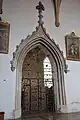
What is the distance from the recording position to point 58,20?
9.78 metres

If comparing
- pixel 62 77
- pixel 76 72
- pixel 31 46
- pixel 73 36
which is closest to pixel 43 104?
pixel 62 77

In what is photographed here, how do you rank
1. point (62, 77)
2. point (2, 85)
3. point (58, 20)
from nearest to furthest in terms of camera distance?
point (2, 85) → point (62, 77) → point (58, 20)

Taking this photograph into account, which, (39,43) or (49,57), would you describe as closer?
(39,43)

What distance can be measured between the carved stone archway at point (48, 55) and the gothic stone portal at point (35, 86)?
0.44m

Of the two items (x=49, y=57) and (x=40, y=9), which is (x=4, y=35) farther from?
(x=49, y=57)

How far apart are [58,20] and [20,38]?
2.46m

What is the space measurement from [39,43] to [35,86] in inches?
87.3

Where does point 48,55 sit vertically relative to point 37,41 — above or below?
below

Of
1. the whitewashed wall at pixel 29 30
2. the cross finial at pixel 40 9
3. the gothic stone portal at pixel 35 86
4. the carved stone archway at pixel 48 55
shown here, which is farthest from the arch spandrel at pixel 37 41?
the gothic stone portal at pixel 35 86

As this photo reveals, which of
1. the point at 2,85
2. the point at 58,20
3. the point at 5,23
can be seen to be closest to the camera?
the point at 2,85

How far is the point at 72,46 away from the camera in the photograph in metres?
9.86

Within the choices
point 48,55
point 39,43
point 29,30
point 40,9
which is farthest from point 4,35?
point 48,55

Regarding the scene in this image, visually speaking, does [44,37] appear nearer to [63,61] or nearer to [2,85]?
[63,61]

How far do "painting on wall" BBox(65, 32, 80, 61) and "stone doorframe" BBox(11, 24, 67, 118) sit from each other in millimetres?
496
